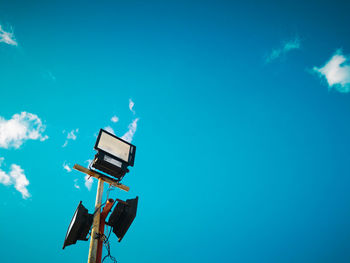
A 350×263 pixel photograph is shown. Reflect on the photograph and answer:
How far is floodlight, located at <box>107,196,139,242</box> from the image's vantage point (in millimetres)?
4168

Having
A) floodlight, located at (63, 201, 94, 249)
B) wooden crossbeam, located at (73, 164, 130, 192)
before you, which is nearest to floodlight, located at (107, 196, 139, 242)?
floodlight, located at (63, 201, 94, 249)

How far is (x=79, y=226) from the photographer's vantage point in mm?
3734

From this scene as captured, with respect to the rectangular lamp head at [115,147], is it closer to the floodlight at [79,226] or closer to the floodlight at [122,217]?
the floodlight at [122,217]

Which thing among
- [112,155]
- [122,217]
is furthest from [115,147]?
[122,217]

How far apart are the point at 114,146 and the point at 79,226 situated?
223cm

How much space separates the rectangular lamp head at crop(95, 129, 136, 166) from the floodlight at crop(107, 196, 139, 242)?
4.30 ft

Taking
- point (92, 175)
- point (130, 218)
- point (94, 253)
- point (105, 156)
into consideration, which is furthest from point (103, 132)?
point (94, 253)

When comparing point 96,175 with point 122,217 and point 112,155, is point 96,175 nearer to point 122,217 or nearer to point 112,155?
point 112,155

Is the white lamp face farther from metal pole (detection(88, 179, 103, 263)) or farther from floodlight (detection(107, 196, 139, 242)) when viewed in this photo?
floodlight (detection(107, 196, 139, 242))

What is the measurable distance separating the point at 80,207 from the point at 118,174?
53.2 inches

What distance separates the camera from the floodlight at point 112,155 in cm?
486

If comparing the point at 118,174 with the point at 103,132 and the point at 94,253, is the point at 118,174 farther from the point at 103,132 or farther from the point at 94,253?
the point at 94,253

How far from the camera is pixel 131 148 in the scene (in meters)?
5.59

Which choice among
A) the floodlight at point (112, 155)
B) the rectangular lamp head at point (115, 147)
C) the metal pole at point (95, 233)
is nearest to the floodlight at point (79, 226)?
the metal pole at point (95, 233)
